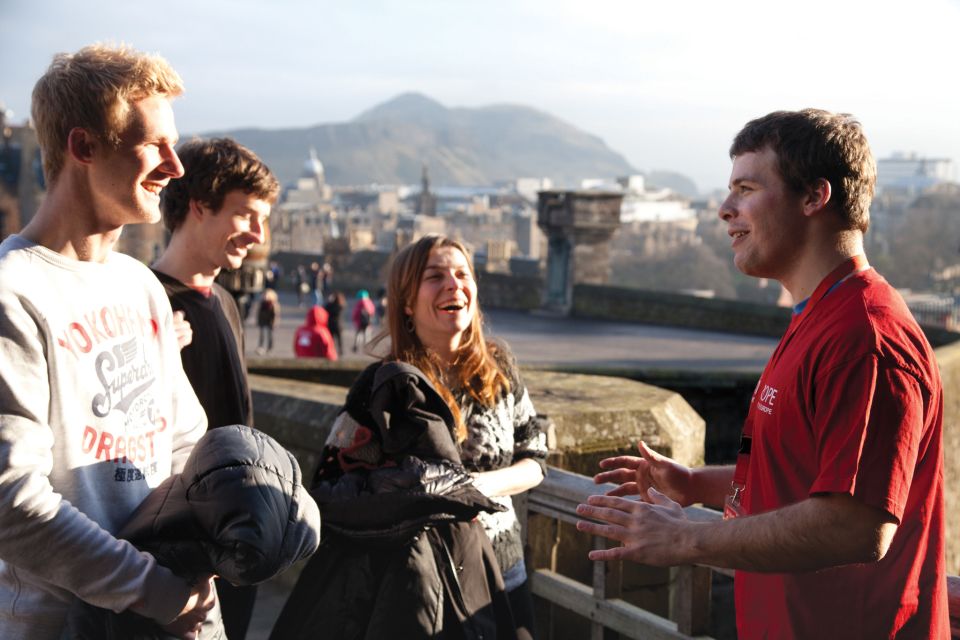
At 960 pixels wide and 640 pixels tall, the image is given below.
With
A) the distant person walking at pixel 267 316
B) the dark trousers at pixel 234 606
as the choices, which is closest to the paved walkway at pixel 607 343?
the distant person walking at pixel 267 316

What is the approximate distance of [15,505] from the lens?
181 cm

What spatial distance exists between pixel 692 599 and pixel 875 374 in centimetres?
125

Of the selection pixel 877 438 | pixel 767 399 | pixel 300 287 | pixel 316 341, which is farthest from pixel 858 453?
pixel 300 287

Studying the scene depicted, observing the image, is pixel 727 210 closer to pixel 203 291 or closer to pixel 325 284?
pixel 203 291

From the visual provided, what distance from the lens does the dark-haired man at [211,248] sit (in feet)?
10.0

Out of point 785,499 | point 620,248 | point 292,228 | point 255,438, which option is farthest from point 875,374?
point 620,248

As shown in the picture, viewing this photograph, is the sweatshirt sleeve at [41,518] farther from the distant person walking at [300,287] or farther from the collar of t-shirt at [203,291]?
the distant person walking at [300,287]

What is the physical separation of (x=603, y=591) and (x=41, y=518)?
69.8 inches

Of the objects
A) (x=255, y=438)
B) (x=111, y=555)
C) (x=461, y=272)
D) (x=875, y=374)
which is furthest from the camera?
(x=461, y=272)

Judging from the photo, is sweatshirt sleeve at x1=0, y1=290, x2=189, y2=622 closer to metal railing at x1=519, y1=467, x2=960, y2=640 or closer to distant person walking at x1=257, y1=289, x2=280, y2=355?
metal railing at x1=519, y1=467, x2=960, y2=640

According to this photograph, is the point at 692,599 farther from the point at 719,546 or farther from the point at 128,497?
the point at 128,497

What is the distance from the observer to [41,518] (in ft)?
6.05

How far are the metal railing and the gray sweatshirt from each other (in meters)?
1.29

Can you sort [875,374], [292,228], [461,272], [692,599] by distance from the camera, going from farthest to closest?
[292,228] < [461,272] < [692,599] < [875,374]
